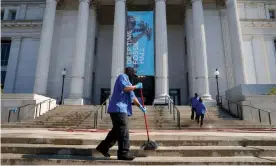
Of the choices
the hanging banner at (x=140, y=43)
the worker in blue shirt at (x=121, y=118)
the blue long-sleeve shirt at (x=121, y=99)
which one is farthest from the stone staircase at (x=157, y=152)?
the hanging banner at (x=140, y=43)

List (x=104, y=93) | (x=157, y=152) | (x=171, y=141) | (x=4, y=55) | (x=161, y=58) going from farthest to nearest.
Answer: (x=4, y=55)
(x=104, y=93)
(x=161, y=58)
(x=171, y=141)
(x=157, y=152)

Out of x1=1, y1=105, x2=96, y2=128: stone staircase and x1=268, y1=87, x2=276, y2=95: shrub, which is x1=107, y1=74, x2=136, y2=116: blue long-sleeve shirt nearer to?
x1=1, y1=105, x2=96, y2=128: stone staircase

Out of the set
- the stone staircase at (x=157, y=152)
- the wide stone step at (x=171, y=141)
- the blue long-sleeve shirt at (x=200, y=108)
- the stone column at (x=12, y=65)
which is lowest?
the stone staircase at (x=157, y=152)

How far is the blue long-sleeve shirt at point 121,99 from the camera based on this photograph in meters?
4.20

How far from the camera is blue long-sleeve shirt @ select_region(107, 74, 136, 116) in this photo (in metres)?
4.20

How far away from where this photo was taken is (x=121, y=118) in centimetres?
413

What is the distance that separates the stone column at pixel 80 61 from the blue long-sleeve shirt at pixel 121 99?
18006 mm

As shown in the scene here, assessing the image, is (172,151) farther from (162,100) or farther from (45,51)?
(45,51)

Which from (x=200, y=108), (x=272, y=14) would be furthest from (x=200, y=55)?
(x=272, y=14)

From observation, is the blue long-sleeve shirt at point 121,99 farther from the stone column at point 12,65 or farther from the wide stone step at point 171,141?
the stone column at point 12,65

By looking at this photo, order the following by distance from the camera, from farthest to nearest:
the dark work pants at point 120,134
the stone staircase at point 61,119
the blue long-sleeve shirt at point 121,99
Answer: the stone staircase at point 61,119 < the blue long-sleeve shirt at point 121,99 < the dark work pants at point 120,134

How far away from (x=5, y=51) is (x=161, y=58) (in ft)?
68.8

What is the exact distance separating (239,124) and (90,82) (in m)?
16.6

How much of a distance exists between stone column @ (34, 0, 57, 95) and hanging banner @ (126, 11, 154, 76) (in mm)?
8613
